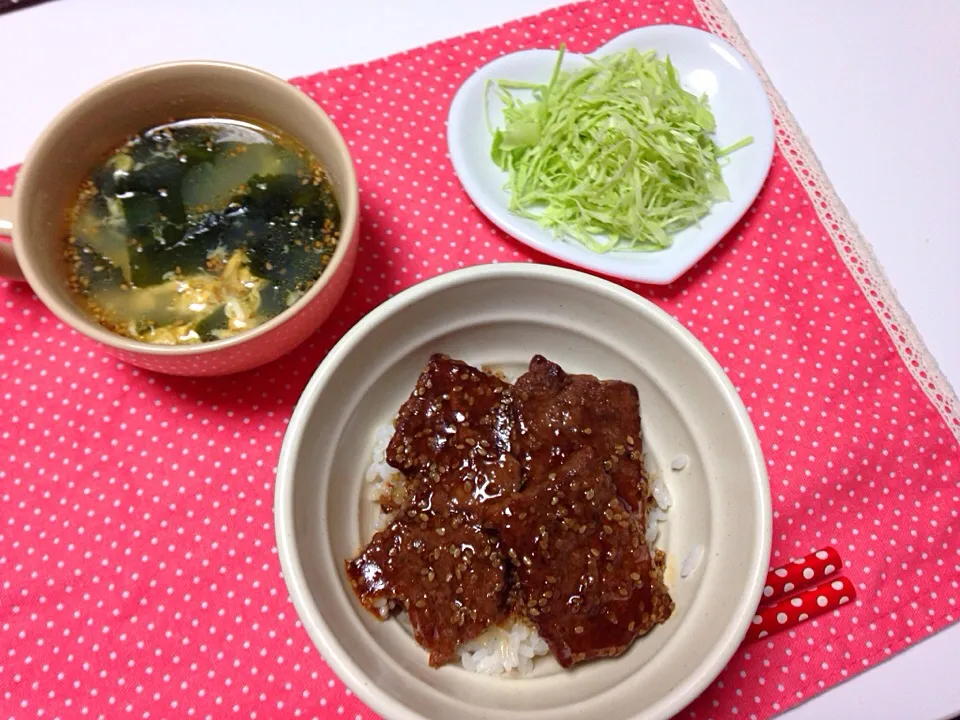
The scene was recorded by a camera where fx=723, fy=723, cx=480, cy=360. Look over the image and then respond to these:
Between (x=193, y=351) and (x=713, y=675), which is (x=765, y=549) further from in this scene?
(x=193, y=351)

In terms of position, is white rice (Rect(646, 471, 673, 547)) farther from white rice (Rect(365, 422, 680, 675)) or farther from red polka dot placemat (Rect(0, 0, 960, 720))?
red polka dot placemat (Rect(0, 0, 960, 720))

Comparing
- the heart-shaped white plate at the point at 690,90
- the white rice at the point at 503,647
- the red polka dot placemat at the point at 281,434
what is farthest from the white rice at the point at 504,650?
the heart-shaped white plate at the point at 690,90

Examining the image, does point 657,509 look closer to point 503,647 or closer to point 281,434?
point 503,647

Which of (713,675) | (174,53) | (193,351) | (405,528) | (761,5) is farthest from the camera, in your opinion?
(761,5)

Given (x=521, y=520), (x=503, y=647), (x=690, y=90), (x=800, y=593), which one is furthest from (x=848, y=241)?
(x=503, y=647)

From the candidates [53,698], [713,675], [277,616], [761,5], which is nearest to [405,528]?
[277,616]

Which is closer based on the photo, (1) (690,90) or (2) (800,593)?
(2) (800,593)
